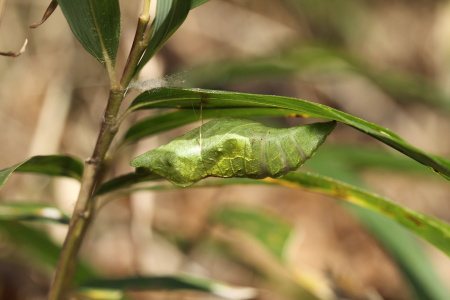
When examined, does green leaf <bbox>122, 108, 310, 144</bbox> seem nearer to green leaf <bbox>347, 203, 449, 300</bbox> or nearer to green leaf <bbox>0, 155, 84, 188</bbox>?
green leaf <bbox>0, 155, 84, 188</bbox>

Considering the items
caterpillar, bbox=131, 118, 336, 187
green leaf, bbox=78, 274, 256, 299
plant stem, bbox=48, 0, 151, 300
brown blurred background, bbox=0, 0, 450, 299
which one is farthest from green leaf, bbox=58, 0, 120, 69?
brown blurred background, bbox=0, 0, 450, 299

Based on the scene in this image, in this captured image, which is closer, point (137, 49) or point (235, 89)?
point (137, 49)

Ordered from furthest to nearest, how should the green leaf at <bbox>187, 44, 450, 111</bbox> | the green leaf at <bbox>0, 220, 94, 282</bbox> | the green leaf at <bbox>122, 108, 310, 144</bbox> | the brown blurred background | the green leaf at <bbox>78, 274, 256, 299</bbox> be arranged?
the brown blurred background
the green leaf at <bbox>187, 44, 450, 111</bbox>
the green leaf at <bbox>0, 220, 94, 282</bbox>
the green leaf at <bbox>78, 274, 256, 299</bbox>
the green leaf at <bbox>122, 108, 310, 144</bbox>

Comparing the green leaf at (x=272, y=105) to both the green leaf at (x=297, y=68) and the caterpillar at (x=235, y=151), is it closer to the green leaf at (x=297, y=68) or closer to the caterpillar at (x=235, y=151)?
the caterpillar at (x=235, y=151)

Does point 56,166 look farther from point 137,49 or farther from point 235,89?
point 235,89

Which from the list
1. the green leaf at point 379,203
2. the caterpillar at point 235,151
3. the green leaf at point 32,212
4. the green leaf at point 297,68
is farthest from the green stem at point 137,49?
the green leaf at point 297,68

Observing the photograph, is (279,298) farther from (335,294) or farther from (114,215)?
(114,215)

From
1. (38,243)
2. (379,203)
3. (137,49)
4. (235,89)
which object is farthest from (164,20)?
(235,89)
